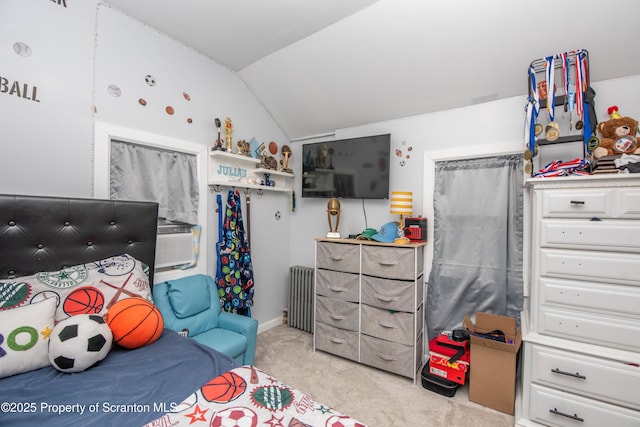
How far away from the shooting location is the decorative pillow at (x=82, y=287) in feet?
4.39

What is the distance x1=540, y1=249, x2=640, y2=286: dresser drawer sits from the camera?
152 cm

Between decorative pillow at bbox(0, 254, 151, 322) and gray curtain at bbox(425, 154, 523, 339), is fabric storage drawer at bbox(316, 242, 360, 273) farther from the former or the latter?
decorative pillow at bbox(0, 254, 151, 322)

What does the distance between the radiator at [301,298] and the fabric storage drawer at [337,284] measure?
40 centimetres

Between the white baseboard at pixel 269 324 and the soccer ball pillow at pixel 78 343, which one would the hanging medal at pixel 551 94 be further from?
the white baseboard at pixel 269 324

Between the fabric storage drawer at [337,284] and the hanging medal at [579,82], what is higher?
the hanging medal at [579,82]

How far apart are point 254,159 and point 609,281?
9.12 ft

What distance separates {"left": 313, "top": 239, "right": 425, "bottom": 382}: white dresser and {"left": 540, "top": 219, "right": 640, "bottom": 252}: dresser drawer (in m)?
0.88

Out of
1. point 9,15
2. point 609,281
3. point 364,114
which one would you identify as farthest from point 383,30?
point 9,15

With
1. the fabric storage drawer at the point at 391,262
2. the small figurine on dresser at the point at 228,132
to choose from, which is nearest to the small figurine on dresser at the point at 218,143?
the small figurine on dresser at the point at 228,132

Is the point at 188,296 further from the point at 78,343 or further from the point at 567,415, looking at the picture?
the point at 567,415

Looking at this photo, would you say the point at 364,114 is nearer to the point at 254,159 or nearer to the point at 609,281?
the point at 254,159

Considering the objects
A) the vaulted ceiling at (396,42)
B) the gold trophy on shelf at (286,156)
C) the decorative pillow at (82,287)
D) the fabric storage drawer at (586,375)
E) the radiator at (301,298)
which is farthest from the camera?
the gold trophy on shelf at (286,156)

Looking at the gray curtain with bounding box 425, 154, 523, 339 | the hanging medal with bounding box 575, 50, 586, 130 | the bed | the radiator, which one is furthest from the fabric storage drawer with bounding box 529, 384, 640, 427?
the radiator

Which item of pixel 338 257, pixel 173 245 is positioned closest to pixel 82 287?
pixel 173 245
